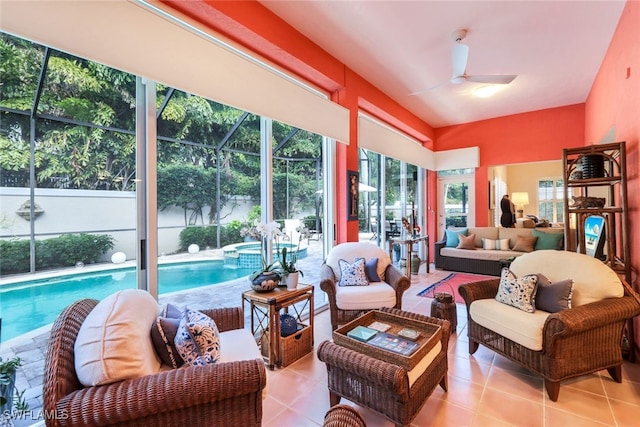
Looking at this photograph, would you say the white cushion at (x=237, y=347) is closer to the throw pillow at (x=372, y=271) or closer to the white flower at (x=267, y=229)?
the white flower at (x=267, y=229)

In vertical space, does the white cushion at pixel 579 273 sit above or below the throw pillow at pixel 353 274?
above

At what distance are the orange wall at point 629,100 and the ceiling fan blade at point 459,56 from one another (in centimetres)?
129

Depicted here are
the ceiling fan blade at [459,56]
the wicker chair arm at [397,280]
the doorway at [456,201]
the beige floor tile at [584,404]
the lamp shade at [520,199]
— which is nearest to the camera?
the beige floor tile at [584,404]

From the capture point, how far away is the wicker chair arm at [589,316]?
1.90 m

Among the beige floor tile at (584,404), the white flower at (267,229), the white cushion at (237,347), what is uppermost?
the white flower at (267,229)

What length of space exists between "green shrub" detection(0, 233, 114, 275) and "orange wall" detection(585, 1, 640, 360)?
14.0 feet

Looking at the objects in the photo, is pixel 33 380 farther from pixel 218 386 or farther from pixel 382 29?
pixel 382 29

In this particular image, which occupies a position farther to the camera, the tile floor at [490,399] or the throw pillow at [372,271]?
the throw pillow at [372,271]

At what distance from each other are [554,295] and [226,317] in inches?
97.3

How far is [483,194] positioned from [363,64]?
14.0ft

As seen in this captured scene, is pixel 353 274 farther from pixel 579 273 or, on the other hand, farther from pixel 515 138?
pixel 515 138

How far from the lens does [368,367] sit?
1612mm

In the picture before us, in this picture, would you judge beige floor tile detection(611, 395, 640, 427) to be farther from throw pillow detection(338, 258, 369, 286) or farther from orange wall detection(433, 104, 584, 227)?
orange wall detection(433, 104, 584, 227)

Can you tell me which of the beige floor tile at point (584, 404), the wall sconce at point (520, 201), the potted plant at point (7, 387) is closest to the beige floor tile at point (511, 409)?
the beige floor tile at point (584, 404)
